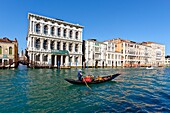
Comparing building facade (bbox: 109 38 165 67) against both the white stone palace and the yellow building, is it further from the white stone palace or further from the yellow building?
the yellow building

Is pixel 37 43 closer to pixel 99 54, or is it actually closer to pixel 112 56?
pixel 99 54

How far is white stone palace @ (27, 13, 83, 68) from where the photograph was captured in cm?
3791

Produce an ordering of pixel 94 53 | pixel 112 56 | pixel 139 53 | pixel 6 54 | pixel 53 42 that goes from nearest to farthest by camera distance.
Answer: pixel 6 54 < pixel 53 42 < pixel 94 53 < pixel 112 56 < pixel 139 53

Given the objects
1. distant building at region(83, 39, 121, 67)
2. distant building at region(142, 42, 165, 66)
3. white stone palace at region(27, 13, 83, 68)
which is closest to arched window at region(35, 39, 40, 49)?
white stone palace at region(27, 13, 83, 68)

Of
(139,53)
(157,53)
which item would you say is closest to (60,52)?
(139,53)

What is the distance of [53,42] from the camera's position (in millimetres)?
41906

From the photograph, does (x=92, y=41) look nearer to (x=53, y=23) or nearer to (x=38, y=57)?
(x=53, y=23)

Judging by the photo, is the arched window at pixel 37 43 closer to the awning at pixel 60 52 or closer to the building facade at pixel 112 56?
the awning at pixel 60 52

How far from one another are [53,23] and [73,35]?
683cm

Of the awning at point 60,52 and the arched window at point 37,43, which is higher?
the arched window at point 37,43

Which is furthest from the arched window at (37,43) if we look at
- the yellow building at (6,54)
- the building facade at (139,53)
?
the building facade at (139,53)

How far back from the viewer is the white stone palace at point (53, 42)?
37.9m

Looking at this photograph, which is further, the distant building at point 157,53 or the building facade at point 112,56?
the distant building at point 157,53

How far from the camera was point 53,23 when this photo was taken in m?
41.6
